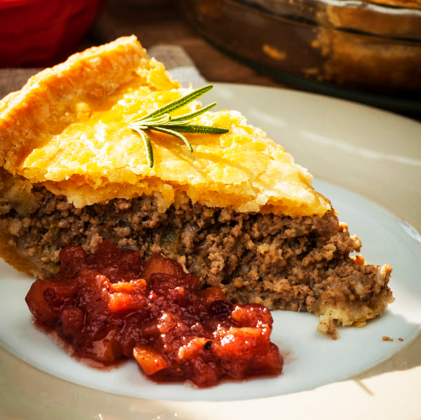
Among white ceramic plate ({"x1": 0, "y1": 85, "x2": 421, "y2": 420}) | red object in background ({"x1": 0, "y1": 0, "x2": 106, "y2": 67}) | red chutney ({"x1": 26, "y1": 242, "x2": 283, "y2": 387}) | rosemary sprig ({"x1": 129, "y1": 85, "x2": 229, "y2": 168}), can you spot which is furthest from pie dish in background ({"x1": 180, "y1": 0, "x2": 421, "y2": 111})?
red chutney ({"x1": 26, "y1": 242, "x2": 283, "y2": 387})

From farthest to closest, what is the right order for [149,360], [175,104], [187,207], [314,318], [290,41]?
[290,41] < [175,104] < [187,207] < [314,318] < [149,360]

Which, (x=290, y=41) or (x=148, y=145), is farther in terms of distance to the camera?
(x=290, y=41)

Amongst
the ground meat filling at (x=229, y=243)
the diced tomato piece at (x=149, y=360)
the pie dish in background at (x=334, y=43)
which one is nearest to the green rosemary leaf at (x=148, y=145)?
the ground meat filling at (x=229, y=243)

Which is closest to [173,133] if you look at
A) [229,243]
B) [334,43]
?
[229,243]

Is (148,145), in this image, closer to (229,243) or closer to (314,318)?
(229,243)

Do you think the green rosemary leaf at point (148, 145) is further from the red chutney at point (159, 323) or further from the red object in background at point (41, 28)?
the red object in background at point (41, 28)

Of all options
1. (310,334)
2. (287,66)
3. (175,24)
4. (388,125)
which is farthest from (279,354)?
(175,24)
